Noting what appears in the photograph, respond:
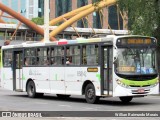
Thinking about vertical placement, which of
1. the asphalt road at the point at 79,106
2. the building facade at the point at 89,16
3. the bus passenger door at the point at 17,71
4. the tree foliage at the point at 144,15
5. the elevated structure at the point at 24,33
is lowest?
the asphalt road at the point at 79,106

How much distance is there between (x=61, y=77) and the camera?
77.7 feet

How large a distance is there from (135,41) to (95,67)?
6.94 feet

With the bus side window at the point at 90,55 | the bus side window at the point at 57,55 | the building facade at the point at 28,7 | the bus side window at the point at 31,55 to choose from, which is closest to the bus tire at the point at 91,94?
the bus side window at the point at 90,55

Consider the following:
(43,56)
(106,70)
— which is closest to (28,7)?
(43,56)

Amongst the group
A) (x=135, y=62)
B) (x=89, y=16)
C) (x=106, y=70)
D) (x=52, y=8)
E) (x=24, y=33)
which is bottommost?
(x=106, y=70)

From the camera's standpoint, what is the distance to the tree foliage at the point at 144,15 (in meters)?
27.9

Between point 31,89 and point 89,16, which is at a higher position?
point 89,16

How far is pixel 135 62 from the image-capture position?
20375 millimetres

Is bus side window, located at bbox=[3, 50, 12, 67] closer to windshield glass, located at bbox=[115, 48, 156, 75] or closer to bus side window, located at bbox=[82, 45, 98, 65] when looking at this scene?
bus side window, located at bbox=[82, 45, 98, 65]

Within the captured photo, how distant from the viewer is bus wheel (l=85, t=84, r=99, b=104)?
69.9ft

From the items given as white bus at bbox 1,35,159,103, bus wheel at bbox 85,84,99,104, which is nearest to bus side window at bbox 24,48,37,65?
white bus at bbox 1,35,159,103

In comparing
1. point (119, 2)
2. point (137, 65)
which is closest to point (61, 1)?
point (119, 2)

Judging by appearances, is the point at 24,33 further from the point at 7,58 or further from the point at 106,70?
the point at 106,70

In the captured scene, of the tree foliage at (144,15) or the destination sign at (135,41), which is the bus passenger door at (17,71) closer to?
the tree foliage at (144,15)
